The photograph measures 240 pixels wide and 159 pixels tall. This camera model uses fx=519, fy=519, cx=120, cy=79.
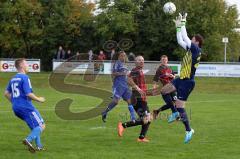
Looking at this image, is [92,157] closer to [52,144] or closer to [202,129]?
[52,144]

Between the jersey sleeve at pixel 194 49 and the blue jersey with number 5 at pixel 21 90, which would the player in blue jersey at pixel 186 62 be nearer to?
the jersey sleeve at pixel 194 49

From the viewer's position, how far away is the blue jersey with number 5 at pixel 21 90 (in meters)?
10.5

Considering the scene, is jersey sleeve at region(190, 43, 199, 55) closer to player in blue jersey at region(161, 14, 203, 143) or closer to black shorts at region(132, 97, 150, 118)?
player in blue jersey at region(161, 14, 203, 143)

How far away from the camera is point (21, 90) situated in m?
10.6

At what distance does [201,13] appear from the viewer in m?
54.3

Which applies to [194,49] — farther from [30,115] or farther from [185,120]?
[30,115]

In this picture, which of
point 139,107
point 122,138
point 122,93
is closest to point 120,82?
point 122,93

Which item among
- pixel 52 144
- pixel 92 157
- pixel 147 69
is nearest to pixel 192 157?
pixel 92 157

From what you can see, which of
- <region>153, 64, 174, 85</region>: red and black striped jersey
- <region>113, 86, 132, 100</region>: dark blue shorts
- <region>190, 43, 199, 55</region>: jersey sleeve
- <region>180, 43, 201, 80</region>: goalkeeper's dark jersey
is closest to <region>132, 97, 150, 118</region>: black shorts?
<region>180, 43, 201, 80</region>: goalkeeper's dark jersey

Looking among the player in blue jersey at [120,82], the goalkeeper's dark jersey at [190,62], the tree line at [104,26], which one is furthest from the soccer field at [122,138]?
the tree line at [104,26]

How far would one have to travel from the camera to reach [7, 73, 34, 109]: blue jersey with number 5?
34.5ft

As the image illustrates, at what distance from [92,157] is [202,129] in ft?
17.5

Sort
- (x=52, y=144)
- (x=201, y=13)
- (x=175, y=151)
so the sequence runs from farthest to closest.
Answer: (x=201, y=13)
(x=52, y=144)
(x=175, y=151)

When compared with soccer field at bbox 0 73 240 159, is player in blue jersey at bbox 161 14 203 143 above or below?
above
